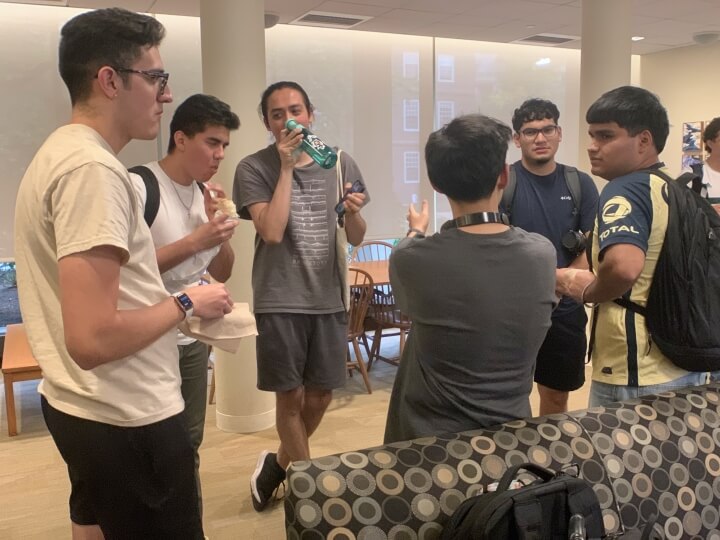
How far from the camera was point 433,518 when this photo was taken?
130cm

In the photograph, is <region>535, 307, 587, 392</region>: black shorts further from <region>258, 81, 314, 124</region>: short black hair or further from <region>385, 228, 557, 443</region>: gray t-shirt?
<region>258, 81, 314, 124</region>: short black hair

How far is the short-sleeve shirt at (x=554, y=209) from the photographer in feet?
8.36

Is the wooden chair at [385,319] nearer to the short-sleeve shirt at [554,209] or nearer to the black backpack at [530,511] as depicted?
the short-sleeve shirt at [554,209]

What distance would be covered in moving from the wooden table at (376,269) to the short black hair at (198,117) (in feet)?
8.60

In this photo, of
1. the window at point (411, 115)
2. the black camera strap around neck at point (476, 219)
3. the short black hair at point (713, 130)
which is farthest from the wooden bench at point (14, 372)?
the short black hair at point (713, 130)

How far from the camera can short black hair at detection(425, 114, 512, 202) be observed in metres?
1.41

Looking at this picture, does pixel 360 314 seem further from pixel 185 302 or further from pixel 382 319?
pixel 185 302

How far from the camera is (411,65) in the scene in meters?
6.26

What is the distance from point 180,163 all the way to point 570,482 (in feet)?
4.87

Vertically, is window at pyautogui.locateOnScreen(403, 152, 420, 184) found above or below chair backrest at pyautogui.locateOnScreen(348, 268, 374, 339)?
above

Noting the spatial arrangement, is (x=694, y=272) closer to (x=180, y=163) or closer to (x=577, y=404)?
(x=180, y=163)

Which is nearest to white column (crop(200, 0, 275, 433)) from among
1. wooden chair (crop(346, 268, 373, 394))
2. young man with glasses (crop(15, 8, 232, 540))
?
wooden chair (crop(346, 268, 373, 394))

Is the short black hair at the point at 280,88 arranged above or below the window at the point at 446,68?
below

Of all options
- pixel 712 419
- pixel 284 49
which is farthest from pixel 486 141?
pixel 284 49
